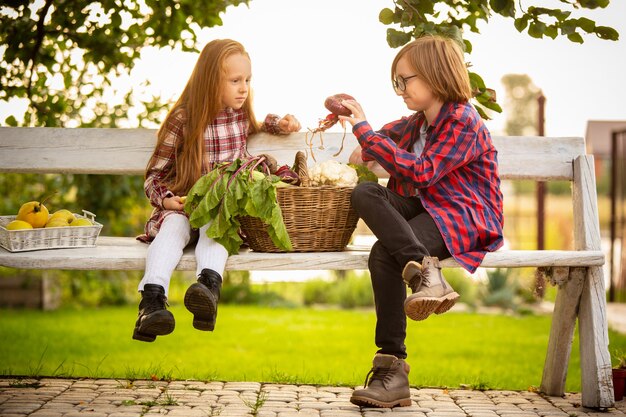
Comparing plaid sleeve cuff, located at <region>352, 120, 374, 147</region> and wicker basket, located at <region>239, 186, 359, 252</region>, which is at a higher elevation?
plaid sleeve cuff, located at <region>352, 120, 374, 147</region>

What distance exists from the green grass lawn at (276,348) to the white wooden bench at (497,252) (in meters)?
0.65

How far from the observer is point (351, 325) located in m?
7.26

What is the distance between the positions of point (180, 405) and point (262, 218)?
0.87 metres

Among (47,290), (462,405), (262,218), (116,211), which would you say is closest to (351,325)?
(116,211)

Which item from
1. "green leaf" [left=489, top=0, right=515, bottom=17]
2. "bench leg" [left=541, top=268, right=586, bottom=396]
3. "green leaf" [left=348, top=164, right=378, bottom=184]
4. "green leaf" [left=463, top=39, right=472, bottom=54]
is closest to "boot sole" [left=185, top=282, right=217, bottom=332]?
"green leaf" [left=348, top=164, right=378, bottom=184]

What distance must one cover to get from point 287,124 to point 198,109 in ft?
1.58

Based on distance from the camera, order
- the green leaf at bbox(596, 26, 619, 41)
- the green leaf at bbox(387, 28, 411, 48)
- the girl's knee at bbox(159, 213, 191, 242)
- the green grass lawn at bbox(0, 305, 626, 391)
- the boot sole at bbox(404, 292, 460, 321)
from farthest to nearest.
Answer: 1. the green grass lawn at bbox(0, 305, 626, 391)
2. the green leaf at bbox(387, 28, 411, 48)
3. the green leaf at bbox(596, 26, 619, 41)
4. the girl's knee at bbox(159, 213, 191, 242)
5. the boot sole at bbox(404, 292, 460, 321)

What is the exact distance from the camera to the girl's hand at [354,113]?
356cm

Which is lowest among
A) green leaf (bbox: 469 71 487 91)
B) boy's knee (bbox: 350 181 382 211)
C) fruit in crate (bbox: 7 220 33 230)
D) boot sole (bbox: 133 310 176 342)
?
boot sole (bbox: 133 310 176 342)

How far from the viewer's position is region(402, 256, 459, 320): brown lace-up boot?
3051 mm

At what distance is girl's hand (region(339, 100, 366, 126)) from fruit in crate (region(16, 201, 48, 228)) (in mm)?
1359

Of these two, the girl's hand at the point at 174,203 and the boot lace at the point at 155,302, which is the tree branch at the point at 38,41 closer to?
the girl's hand at the point at 174,203

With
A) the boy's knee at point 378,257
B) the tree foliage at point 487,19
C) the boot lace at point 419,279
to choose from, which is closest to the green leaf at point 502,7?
the tree foliage at point 487,19

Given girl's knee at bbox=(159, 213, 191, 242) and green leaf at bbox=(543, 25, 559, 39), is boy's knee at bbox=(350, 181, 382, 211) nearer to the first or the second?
girl's knee at bbox=(159, 213, 191, 242)
